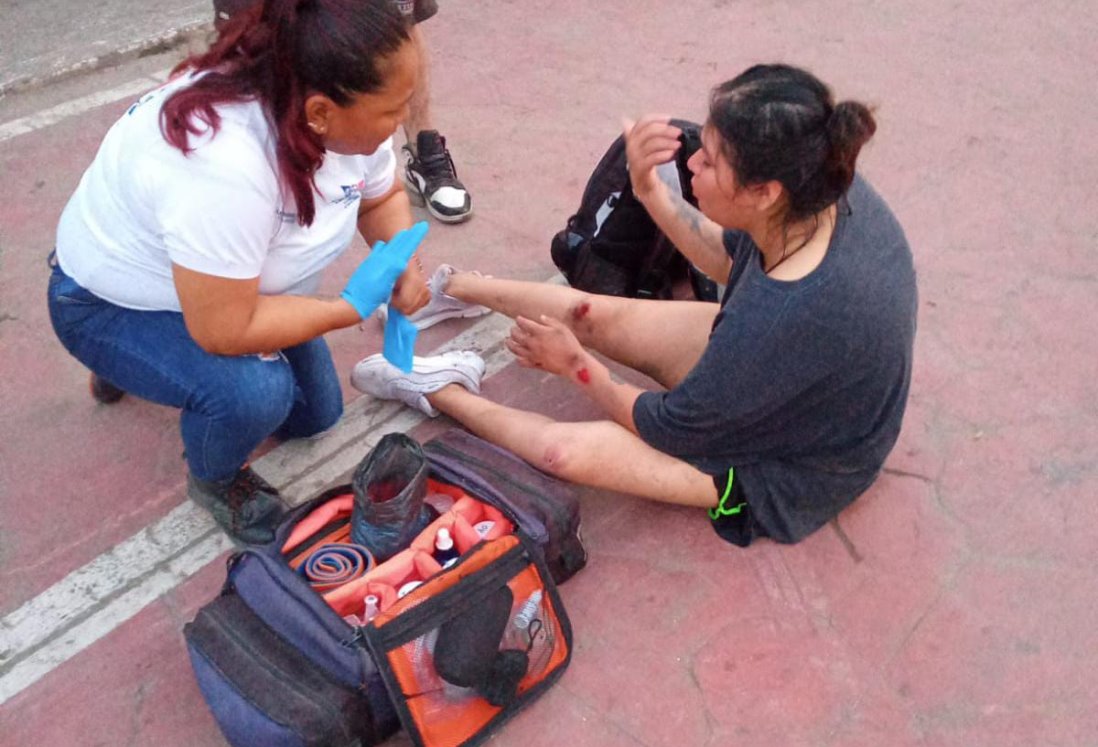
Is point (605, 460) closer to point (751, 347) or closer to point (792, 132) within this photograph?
point (751, 347)

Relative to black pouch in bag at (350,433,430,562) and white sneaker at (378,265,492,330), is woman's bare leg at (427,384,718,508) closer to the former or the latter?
black pouch in bag at (350,433,430,562)

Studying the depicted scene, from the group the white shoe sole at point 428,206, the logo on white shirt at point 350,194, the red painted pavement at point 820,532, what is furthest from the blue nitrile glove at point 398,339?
the white shoe sole at point 428,206

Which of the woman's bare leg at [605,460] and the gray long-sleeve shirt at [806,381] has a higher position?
the gray long-sleeve shirt at [806,381]

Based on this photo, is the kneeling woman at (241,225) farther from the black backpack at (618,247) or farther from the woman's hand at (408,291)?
the black backpack at (618,247)

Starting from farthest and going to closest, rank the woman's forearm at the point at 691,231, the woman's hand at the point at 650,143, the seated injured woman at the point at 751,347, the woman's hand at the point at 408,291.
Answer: the woman's forearm at the point at 691,231
the woman's hand at the point at 650,143
the woman's hand at the point at 408,291
the seated injured woman at the point at 751,347

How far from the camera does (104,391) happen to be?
2701 millimetres

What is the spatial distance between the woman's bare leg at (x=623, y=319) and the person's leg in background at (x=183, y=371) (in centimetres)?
81

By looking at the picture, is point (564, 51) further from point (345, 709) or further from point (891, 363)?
point (345, 709)

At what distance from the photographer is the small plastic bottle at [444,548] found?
2.16 meters

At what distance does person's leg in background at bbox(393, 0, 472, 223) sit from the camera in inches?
137

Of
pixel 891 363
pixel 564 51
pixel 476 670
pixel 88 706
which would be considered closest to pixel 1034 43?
pixel 564 51

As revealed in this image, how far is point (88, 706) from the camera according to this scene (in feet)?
6.78

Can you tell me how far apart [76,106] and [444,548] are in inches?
117

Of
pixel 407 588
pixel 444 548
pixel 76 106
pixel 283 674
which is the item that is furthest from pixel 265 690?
pixel 76 106
